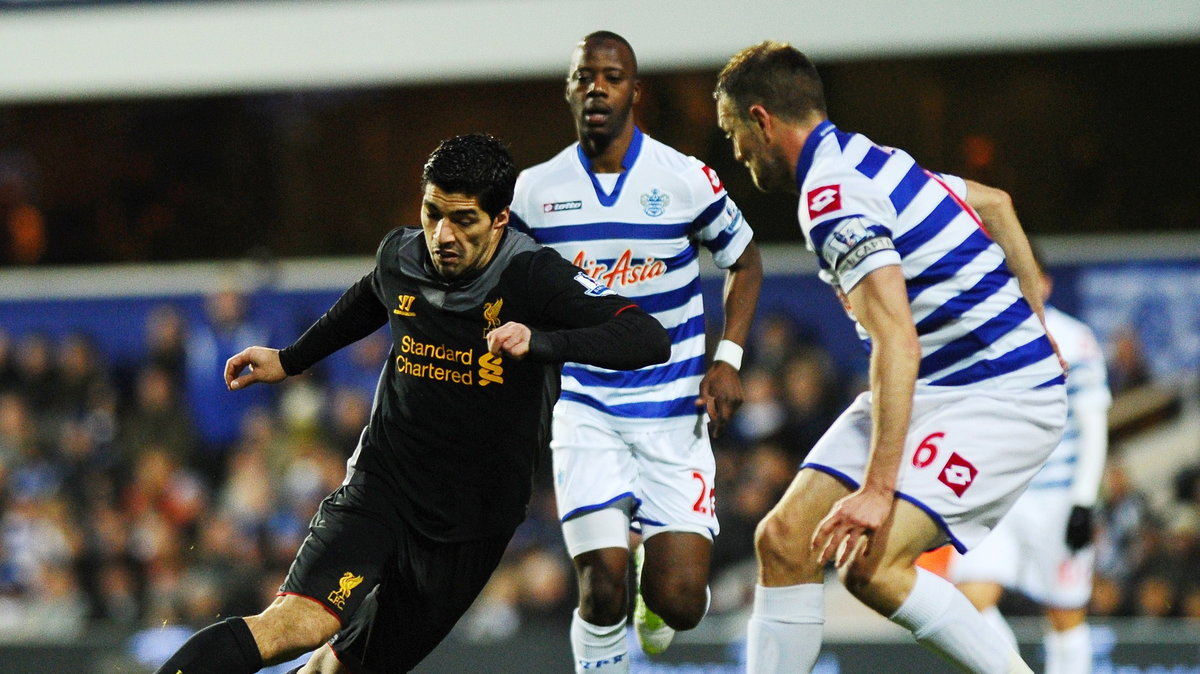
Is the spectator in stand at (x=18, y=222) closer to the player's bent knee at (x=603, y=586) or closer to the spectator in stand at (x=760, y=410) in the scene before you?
the spectator in stand at (x=760, y=410)

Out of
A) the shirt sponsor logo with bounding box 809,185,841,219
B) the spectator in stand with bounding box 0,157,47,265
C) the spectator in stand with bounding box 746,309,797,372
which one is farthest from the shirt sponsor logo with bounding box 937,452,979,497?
the spectator in stand with bounding box 0,157,47,265

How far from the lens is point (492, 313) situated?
4.22m

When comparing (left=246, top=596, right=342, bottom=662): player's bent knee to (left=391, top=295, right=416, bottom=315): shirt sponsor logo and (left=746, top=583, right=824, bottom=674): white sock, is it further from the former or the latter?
(left=746, top=583, right=824, bottom=674): white sock

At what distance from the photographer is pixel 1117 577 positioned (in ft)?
30.3

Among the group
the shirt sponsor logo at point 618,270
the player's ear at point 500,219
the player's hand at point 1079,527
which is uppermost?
the player's ear at point 500,219

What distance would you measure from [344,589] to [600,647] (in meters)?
1.14

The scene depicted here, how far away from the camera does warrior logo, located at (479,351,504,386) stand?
4.27 m

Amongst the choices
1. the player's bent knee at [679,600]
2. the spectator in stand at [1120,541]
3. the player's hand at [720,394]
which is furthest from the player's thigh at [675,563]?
the spectator in stand at [1120,541]

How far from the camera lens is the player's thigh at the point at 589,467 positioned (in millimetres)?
5012

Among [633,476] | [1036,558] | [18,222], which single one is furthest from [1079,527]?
[18,222]

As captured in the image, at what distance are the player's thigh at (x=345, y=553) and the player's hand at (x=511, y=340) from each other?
815 millimetres

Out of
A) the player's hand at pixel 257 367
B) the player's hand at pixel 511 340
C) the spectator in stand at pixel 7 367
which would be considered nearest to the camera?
the player's hand at pixel 511 340

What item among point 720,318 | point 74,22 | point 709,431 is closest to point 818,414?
point 720,318

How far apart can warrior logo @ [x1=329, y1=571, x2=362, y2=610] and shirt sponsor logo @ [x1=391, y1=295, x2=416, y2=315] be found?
0.77 metres
